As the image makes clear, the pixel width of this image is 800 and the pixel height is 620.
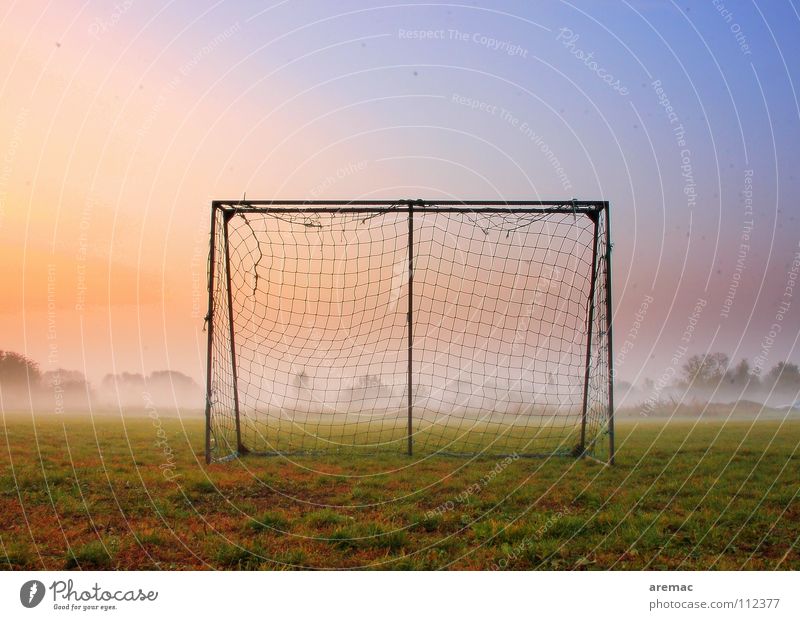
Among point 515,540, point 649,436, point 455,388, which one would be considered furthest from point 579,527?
point 649,436

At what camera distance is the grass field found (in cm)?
407

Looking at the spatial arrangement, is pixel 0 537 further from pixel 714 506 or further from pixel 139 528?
pixel 714 506

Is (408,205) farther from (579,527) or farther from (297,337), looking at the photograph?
(579,527)

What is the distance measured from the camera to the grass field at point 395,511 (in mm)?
4074

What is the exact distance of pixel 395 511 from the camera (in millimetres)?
5043

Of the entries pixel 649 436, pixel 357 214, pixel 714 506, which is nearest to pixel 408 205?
pixel 357 214

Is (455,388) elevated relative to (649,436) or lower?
elevated

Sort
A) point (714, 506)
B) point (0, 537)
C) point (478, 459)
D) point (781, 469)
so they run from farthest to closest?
point (478, 459) < point (781, 469) < point (714, 506) < point (0, 537)

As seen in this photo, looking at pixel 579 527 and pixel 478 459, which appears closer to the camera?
pixel 579 527

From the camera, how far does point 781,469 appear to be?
267 inches

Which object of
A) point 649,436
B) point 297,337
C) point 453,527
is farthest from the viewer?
point 649,436

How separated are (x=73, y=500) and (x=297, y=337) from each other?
3.70m

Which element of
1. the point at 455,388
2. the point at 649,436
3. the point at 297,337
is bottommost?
the point at 649,436
